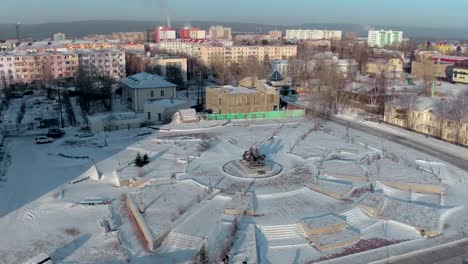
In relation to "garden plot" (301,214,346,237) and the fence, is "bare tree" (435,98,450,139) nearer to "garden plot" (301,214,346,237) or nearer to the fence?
the fence

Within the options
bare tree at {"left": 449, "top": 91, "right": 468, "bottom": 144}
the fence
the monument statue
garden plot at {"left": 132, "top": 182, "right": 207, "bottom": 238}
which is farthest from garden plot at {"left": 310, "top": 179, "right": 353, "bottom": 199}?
the fence

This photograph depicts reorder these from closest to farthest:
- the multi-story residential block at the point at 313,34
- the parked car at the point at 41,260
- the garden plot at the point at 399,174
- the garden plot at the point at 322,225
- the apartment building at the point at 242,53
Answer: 1. the parked car at the point at 41,260
2. the garden plot at the point at 322,225
3. the garden plot at the point at 399,174
4. the apartment building at the point at 242,53
5. the multi-story residential block at the point at 313,34

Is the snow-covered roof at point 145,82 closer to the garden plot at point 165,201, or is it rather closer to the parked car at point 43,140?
the parked car at point 43,140

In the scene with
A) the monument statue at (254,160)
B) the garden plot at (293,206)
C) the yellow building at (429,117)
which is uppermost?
the yellow building at (429,117)

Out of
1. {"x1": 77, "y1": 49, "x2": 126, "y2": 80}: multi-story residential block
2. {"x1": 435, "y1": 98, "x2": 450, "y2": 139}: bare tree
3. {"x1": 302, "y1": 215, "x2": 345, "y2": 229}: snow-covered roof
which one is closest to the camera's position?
{"x1": 302, "y1": 215, "x2": 345, "y2": 229}: snow-covered roof

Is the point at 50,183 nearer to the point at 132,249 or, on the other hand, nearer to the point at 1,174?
the point at 1,174

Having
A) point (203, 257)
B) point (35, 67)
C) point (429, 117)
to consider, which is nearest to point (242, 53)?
point (35, 67)

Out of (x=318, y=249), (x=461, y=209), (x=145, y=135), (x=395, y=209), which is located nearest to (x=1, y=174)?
(x=145, y=135)

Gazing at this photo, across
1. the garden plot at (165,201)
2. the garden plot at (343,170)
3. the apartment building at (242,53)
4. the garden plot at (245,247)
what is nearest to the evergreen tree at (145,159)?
the garden plot at (165,201)
